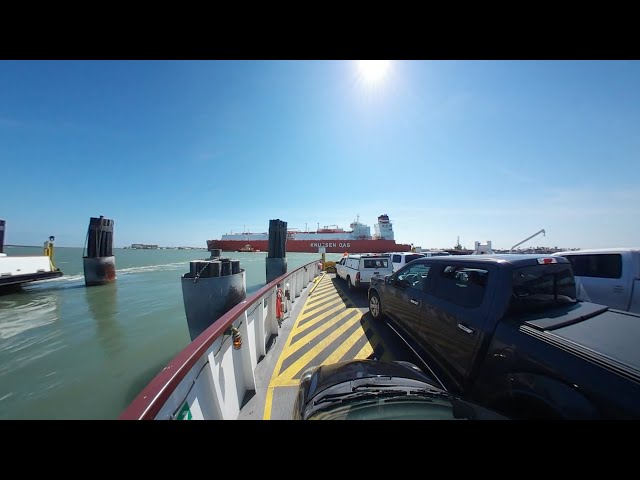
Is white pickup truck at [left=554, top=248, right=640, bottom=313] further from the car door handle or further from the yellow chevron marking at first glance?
the yellow chevron marking

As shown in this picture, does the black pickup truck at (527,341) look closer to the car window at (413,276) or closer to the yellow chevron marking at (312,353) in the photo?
the car window at (413,276)

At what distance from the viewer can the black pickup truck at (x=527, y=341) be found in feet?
5.08

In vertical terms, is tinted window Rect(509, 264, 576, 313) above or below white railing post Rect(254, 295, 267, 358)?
above

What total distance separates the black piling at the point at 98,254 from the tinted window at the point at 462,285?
20695 millimetres

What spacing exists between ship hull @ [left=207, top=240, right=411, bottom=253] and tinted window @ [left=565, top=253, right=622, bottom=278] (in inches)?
1729

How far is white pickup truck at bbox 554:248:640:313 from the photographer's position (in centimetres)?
393

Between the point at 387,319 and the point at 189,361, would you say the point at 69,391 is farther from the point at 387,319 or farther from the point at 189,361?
the point at 387,319

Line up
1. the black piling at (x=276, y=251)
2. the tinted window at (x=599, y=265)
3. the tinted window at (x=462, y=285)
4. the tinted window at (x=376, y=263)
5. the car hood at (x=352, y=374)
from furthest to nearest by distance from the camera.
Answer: the black piling at (x=276, y=251) → the tinted window at (x=376, y=263) → the tinted window at (x=599, y=265) → the tinted window at (x=462, y=285) → the car hood at (x=352, y=374)

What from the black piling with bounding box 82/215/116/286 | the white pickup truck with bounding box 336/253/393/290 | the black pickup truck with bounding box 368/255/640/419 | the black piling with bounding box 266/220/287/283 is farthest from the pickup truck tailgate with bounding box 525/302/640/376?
the black piling with bounding box 82/215/116/286

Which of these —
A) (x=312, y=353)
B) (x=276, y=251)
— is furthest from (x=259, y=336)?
(x=276, y=251)

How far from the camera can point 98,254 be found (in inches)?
635

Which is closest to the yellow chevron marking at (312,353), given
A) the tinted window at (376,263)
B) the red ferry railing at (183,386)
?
the red ferry railing at (183,386)

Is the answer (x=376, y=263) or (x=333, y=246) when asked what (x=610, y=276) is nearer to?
(x=376, y=263)
